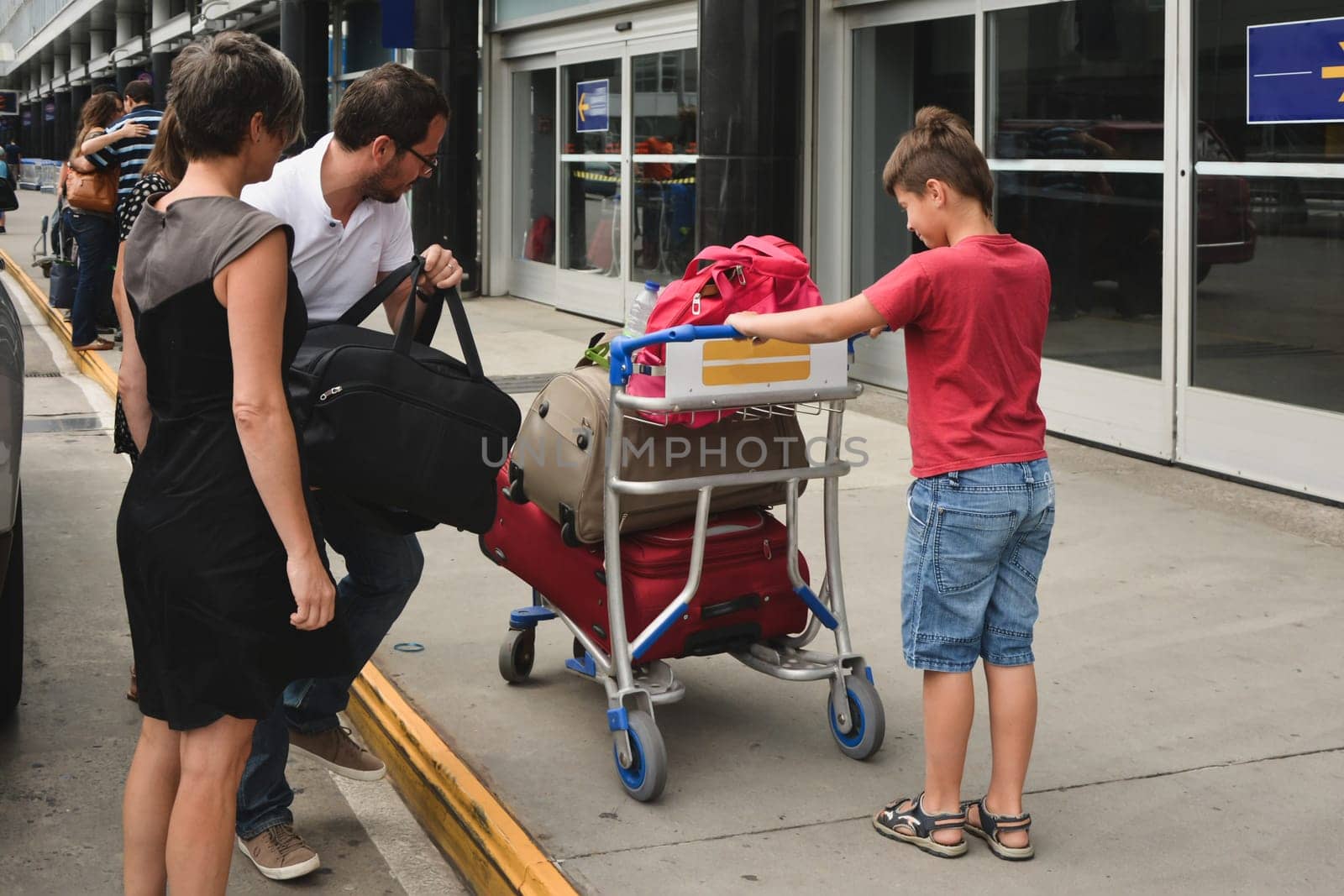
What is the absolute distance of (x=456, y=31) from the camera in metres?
15.9

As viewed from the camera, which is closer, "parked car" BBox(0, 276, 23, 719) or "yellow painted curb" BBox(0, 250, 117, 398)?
"parked car" BBox(0, 276, 23, 719)

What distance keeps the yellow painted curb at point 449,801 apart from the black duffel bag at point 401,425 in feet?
2.50

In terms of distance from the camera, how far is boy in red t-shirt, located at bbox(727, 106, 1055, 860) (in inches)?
138

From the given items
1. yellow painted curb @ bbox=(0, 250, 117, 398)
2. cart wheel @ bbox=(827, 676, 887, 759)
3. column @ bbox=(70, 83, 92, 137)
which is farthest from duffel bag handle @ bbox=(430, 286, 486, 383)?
column @ bbox=(70, 83, 92, 137)

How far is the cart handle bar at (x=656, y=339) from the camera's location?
3.77 metres

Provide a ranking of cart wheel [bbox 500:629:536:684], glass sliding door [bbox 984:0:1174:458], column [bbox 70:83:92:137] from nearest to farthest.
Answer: cart wheel [bbox 500:629:536:684]
glass sliding door [bbox 984:0:1174:458]
column [bbox 70:83:92:137]

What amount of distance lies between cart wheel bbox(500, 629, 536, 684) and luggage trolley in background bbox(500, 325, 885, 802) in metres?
0.37

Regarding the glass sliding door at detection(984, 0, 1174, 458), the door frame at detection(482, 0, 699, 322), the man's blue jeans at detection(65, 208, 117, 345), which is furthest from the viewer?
the door frame at detection(482, 0, 699, 322)

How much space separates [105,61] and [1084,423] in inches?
1978

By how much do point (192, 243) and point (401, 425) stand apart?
0.70 metres

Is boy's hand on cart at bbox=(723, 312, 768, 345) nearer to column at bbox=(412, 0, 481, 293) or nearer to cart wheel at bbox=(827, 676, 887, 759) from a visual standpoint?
cart wheel at bbox=(827, 676, 887, 759)

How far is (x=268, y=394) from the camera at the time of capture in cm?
286

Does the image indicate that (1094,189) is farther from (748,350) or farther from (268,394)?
(268,394)

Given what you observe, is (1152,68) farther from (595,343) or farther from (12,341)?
(12,341)
